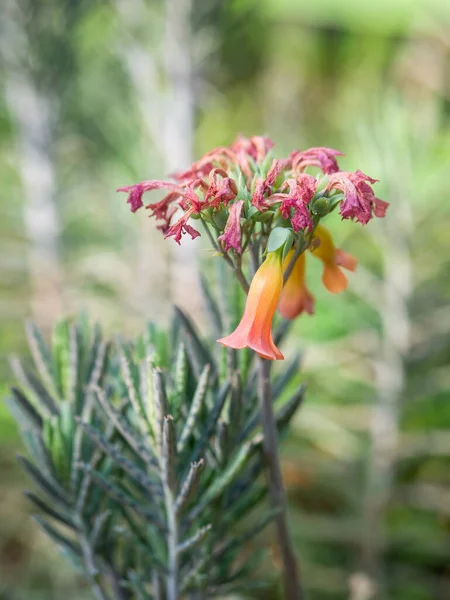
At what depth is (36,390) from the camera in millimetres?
430

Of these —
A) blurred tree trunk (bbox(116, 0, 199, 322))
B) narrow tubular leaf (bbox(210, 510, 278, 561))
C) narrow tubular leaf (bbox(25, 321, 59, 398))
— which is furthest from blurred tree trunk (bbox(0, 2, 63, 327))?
narrow tubular leaf (bbox(210, 510, 278, 561))

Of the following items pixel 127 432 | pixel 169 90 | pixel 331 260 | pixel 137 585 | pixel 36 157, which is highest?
pixel 169 90

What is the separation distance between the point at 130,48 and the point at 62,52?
0.18m

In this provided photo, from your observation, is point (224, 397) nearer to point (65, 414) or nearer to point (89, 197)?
point (65, 414)

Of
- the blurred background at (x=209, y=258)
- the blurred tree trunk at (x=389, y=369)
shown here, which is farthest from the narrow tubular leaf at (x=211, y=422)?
the blurred tree trunk at (x=389, y=369)

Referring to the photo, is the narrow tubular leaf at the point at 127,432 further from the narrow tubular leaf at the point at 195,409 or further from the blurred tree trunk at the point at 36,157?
the blurred tree trunk at the point at 36,157

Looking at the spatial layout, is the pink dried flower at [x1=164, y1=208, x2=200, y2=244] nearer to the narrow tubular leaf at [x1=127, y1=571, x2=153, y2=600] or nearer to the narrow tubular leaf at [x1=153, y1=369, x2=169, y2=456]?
the narrow tubular leaf at [x1=153, y1=369, x2=169, y2=456]

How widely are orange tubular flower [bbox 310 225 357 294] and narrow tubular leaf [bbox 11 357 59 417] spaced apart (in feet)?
0.71

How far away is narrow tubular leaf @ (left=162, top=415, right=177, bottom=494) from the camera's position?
1.05ft

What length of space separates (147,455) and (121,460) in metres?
0.02

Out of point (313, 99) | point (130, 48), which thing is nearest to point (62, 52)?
point (130, 48)

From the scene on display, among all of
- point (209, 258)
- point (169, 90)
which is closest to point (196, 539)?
point (209, 258)

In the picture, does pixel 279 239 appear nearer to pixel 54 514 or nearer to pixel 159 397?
pixel 159 397

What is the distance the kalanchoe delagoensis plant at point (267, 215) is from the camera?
305mm
